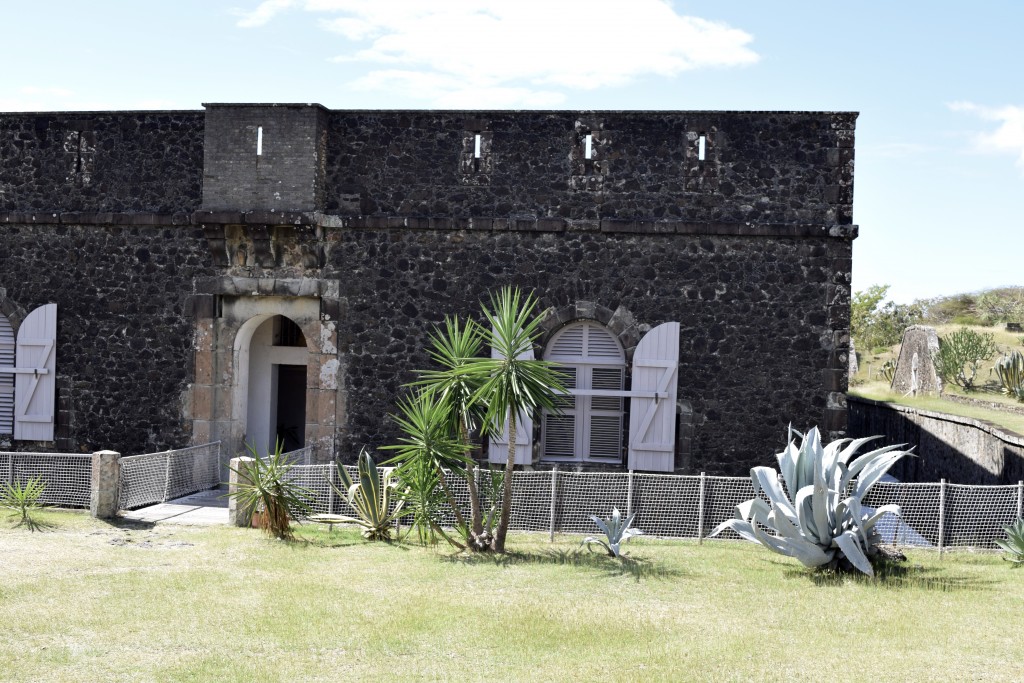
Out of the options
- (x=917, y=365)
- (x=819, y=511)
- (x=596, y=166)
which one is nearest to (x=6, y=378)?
(x=596, y=166)

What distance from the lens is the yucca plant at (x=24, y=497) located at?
410 inches

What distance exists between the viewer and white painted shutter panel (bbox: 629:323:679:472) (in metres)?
12.6

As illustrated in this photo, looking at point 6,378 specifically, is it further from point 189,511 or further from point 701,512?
point 701,512

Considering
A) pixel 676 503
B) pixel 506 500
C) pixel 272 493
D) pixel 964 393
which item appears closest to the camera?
pixel 506 500

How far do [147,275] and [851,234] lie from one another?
9233 millimetres

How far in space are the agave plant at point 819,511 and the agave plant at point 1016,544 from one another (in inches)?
53.1

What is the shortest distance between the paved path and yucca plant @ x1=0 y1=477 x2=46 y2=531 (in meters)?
0.93

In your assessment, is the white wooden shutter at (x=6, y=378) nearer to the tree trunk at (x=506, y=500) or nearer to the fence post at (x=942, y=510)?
the tree trunk at (x=506, y=500)

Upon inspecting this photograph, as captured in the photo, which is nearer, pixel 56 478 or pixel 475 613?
pixel 475 613

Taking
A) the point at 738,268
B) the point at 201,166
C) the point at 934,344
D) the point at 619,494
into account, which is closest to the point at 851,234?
the point at 738,268

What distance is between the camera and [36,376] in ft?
45.4

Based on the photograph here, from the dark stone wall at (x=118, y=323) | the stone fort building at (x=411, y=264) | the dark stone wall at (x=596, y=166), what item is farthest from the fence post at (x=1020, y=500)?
the dark stone wall at (x=118, y=323)

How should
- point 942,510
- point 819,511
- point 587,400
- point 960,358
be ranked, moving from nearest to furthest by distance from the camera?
1. point 819,511
2. point 942,510
3. point 587,400
4. point 960,358

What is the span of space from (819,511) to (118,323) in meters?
9.63
